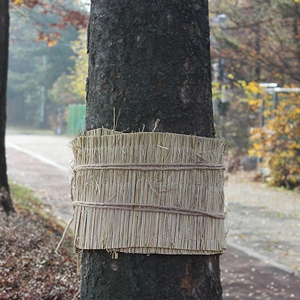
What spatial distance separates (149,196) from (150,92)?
446 millimetres

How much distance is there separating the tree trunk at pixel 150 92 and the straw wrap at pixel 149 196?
0.07m

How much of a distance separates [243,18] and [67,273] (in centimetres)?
1360

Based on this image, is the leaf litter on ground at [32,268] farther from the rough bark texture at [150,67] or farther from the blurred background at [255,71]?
the blurred background at [255,71]

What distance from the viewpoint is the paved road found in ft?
23.5

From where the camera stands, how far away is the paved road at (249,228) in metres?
7.15

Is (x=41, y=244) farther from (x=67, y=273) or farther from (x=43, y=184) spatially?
(x=43, y=184)

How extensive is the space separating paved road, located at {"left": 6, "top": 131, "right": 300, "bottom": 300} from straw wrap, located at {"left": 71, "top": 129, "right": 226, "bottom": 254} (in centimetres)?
48

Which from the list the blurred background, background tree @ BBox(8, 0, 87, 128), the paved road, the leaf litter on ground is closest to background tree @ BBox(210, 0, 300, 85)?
the blurred background

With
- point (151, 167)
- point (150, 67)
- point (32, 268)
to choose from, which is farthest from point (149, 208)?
point (32, 268)

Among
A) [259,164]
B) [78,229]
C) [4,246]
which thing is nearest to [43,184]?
[259,164]

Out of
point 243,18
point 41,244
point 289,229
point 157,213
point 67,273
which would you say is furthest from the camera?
point 243,18

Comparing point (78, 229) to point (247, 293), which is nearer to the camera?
point (78, 229)

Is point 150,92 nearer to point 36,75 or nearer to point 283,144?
point 283,144

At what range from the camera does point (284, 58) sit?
1706cm
